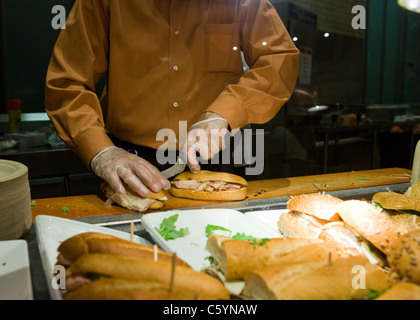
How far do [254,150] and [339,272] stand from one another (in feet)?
12.9

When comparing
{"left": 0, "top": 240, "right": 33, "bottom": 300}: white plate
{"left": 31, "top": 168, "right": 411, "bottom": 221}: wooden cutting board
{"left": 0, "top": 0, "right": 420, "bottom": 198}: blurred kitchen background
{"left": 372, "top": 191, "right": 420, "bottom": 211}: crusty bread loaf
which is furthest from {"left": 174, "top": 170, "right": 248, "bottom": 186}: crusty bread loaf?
{"left": 0, "top": 0, "right": 420, "bottom": 198}: blurred kitchen background

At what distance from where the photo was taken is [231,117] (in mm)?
2363

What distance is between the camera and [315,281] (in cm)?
99

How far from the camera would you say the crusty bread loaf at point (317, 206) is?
5.32ft

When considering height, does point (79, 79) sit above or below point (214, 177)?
above

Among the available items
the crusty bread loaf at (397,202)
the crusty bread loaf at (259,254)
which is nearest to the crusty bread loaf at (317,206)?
the crusty bread loaf at (397,202)

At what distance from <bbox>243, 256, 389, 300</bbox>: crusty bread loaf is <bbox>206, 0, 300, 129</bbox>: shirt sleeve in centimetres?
144

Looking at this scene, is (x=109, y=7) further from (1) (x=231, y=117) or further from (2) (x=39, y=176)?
(2) (x=39, y=176)

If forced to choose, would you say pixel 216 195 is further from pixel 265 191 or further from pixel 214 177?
pixel 265 191

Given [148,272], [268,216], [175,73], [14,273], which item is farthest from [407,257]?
[175,73]

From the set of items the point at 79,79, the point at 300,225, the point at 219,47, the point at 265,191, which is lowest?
the point at 265,191

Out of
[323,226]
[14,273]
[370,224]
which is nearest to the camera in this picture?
[14,273]

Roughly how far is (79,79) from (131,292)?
5.77 feet

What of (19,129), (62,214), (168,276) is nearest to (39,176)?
(19,129)
